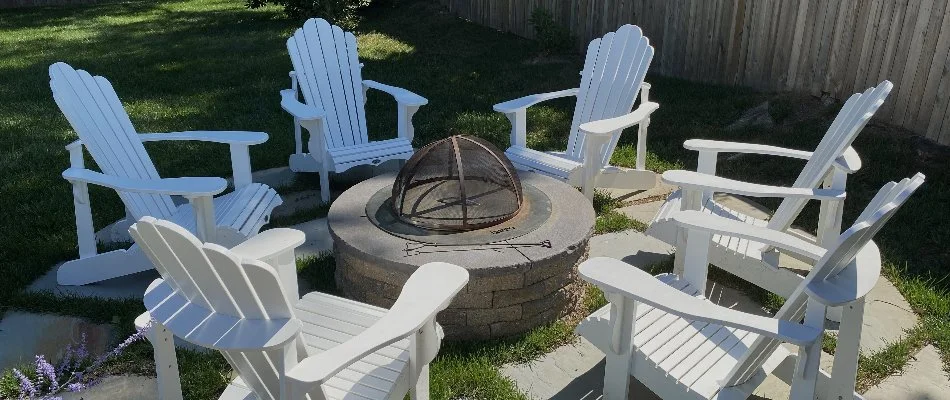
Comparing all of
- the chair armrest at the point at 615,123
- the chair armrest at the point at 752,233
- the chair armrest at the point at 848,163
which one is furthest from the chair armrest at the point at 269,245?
the chair armrest at the point at 848,163

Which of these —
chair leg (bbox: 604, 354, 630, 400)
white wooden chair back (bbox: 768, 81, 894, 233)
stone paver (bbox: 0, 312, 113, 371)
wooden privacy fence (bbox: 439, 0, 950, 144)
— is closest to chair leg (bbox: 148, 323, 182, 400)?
stone paver (bbox: 0, 312, 113, 371)

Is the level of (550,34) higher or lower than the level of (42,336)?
higher

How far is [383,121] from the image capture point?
6273 mm

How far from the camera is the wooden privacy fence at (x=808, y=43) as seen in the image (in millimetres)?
5172

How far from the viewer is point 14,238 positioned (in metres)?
4.18

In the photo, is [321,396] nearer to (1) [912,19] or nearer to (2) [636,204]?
(2) [636,204]

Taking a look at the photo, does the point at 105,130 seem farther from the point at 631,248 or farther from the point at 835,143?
the point at 835,143

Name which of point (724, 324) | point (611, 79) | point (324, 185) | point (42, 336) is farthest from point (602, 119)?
point (42, 336)

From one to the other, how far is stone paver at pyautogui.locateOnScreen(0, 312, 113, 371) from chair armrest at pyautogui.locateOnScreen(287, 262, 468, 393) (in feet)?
5.52

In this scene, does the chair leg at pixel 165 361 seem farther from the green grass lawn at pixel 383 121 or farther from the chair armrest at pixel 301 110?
the chair armrest at pixel 301 110

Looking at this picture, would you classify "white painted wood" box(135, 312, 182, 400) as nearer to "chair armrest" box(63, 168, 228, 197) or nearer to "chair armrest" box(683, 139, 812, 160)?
"chair armrest" box(63, 168, 228, 197)

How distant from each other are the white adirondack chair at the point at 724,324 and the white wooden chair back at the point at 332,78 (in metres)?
2.77

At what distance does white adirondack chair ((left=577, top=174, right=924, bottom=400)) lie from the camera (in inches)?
79.5

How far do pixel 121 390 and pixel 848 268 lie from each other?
99.2 inches
